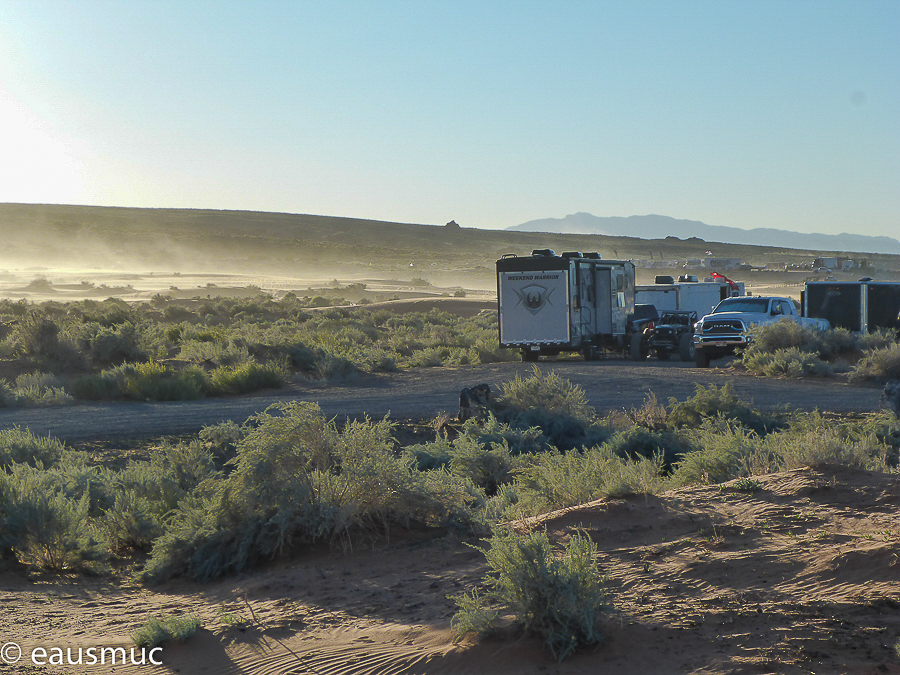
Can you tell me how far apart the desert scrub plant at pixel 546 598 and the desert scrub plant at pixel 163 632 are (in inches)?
63.6

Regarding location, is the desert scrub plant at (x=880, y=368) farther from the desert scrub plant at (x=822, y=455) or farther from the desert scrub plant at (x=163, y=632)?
the desert scrub plant at (x=163, y=632)

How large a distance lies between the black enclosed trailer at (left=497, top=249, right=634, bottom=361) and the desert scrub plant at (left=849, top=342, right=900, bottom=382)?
25.1 feet

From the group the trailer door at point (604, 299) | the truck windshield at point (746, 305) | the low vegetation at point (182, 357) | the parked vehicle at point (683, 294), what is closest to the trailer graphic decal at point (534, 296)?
the low vegetation at point (182, 357)

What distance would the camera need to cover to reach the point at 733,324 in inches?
928

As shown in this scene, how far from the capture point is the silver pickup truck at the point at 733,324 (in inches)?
917

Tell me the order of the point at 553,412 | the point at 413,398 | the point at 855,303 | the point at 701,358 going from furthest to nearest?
the point at 855,303 → the point at 701,358 → the point at 413,398 → the point at 553,412

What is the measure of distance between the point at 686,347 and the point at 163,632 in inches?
868

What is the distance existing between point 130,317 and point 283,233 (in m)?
91.4

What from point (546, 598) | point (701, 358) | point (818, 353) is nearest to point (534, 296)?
point (701, 358)

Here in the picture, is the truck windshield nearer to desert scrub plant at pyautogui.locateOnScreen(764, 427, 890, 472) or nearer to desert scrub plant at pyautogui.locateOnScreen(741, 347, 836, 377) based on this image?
desert scrub plant at pyautogui.locateOnScreen(741, 347, 836, 377)

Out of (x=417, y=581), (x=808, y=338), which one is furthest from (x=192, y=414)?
(x=808, y=338)

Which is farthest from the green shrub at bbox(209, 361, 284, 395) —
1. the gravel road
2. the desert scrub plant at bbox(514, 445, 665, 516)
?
the desert scrub plant at bbox(514, 445, 665, 516)

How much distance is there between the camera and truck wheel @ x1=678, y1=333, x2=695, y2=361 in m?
25.6

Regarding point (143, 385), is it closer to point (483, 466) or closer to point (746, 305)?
point (483, 466)
